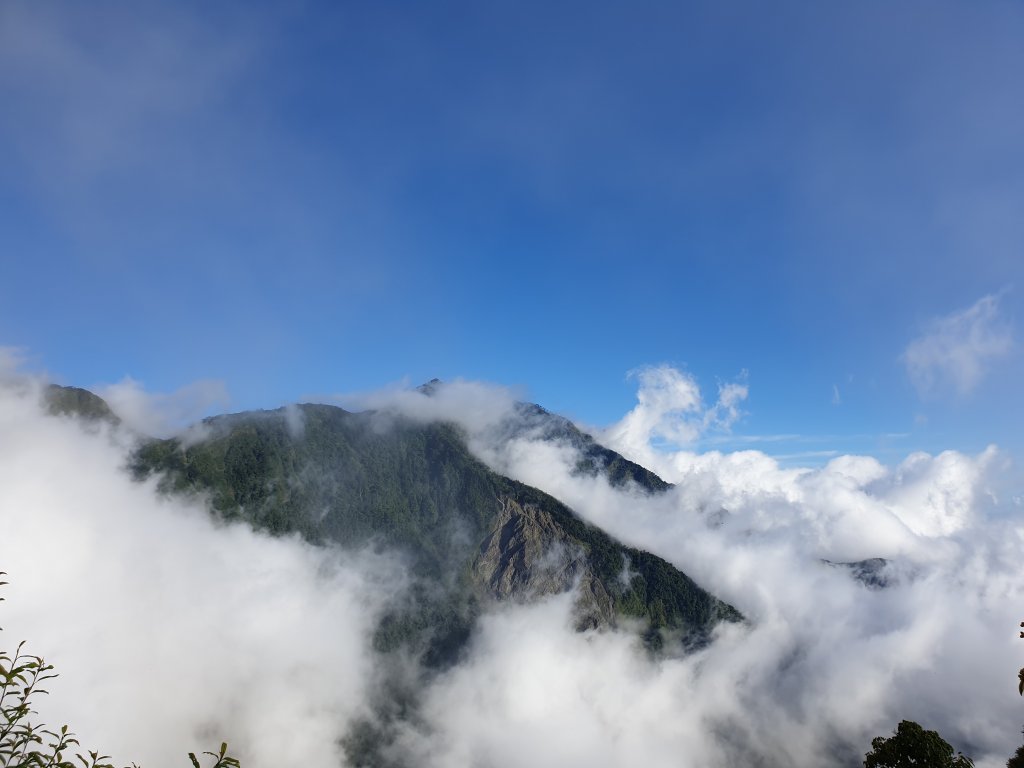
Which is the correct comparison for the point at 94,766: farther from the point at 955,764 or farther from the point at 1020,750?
the point at 1020,750

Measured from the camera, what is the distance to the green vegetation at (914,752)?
163 feet

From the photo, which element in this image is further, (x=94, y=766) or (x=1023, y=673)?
(x=1023, y=673)

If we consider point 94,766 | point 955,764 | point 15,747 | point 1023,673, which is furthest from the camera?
point 955,764

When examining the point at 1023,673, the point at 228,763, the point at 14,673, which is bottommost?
the point at 228,763

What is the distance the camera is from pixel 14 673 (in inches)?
634

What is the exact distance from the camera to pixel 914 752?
51406 millimetres

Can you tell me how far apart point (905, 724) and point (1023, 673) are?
35.8 meters

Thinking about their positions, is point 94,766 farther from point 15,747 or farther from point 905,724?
point 905,724

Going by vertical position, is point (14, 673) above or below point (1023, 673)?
below

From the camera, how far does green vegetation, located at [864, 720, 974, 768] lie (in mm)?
49531

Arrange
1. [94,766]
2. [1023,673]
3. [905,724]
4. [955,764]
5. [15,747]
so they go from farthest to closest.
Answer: [905,724] → [955,764] → [1023,673] → [15,747] → [94,766]

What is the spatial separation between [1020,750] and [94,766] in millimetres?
80367

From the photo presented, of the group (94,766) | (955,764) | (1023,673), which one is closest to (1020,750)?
(955,764)

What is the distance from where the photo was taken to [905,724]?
174 feet
